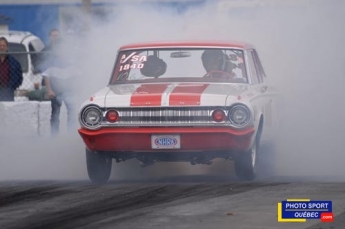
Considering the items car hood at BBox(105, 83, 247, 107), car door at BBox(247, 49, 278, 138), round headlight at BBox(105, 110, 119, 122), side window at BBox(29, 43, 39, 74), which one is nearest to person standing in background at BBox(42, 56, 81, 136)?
car door at BBox(247, 49, 278, 138)

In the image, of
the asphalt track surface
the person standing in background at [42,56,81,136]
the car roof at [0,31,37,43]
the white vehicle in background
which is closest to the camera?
the asphalt track surface

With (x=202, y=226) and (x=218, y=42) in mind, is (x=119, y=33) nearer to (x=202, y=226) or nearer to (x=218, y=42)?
(x=218, y=42)

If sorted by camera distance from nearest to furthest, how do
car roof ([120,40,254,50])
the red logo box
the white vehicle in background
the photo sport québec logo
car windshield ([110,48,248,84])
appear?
the photo sport québec logo, the red logo box, car windshield ([110,48,248,84]), car roof ([120,40,254,50]), the white vehicle in background

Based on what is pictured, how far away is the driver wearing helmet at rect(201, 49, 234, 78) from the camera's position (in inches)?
493

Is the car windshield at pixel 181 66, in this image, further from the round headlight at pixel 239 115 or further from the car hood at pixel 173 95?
the round headlight at pixel 239 115

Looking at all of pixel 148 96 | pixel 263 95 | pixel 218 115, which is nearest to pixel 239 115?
pixel 218 115

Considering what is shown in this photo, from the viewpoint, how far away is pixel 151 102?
1141cm

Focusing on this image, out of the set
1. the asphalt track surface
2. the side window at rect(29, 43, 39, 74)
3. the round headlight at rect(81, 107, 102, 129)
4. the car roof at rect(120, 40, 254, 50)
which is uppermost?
the side window at rect(29, 43, 39, 74)

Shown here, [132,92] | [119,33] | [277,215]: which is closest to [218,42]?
[132,92]

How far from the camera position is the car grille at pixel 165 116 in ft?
37.1

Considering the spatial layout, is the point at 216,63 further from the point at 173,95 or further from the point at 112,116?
the point at 112,116

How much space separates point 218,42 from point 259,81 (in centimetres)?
62

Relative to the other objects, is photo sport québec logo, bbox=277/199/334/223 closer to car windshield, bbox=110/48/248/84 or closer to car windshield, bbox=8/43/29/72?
car windshield, bbox=110/48/248/84

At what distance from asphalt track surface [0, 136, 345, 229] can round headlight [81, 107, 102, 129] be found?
0.60 meters
